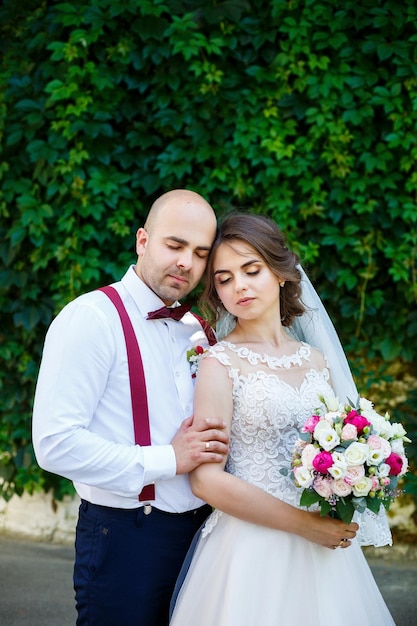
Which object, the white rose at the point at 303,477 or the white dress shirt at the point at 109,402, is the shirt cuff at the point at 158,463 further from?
the white rose at the point at 303,477

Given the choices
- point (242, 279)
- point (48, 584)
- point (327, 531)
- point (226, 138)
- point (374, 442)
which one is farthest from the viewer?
point (226, 138)

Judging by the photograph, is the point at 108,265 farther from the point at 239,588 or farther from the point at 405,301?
the point at 239,588

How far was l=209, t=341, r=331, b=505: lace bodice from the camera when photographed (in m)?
2.48

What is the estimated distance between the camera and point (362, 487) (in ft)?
6.99

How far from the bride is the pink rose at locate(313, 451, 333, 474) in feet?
1.03

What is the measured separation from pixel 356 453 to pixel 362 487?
10cm

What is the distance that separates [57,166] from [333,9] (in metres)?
1.85

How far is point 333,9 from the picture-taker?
14.0ft

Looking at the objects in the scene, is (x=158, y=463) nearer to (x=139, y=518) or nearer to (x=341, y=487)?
(x=139, y=518)

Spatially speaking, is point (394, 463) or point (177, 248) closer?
point (394, 463)

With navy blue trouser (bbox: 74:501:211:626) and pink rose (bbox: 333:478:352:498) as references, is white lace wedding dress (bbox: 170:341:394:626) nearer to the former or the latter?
navy blue trouser (bbox: 74:501:211:626)

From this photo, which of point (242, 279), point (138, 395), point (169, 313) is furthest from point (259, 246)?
point (138, 395)

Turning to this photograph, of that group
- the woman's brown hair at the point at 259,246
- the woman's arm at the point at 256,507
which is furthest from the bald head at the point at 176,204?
the woman's arm at the point at 256,507

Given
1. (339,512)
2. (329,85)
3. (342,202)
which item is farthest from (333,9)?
(339,512)
